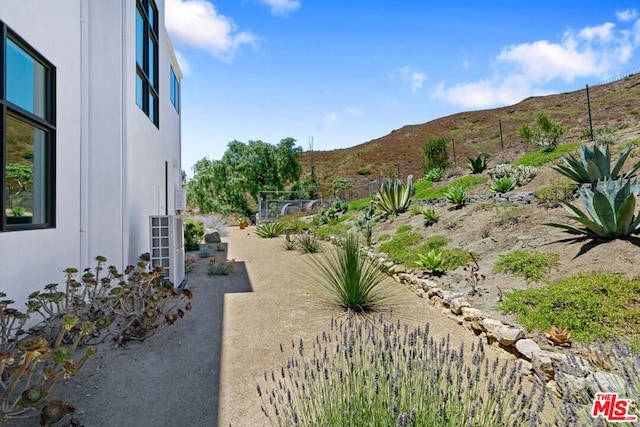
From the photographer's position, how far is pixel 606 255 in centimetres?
395

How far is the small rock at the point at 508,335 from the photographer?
9.91 feet

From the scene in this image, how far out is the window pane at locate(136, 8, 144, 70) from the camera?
5.34 metres

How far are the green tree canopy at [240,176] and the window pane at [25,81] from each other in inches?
656

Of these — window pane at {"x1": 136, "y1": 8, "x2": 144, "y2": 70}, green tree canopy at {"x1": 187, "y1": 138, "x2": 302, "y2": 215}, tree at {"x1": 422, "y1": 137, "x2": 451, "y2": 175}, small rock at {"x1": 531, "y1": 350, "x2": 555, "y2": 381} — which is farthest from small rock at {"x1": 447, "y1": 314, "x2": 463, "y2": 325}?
green tree canopy at {"x1": 187, "y1": 138, "x2": 302, "y2": 215}

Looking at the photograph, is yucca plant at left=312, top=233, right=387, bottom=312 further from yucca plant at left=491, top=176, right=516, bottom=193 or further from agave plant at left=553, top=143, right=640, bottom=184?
yucca plant at left=491, top=176, right=516, bottom=193

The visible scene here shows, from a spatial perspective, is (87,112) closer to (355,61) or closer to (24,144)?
(24,144)

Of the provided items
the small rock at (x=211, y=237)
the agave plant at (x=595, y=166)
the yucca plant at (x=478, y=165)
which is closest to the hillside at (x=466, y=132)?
the yucca plant at (x=478, y=165)

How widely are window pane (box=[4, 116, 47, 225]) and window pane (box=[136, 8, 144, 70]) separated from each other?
242cm

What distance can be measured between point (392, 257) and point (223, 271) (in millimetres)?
3135

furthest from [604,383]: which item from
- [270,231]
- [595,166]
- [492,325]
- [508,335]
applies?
[270,231]

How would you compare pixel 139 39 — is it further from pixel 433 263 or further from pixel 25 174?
pixel 433 263

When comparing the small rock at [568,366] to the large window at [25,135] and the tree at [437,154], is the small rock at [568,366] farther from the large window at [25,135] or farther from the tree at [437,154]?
the tree at [437,154]

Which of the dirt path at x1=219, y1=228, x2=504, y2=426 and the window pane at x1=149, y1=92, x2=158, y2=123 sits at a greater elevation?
the window pane at x1=149, y1=92, x2=158, y2=123

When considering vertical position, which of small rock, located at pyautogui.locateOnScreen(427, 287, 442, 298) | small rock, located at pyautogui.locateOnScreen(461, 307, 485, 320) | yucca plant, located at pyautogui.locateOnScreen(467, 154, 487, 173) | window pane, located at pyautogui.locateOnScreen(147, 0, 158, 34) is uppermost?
window pane, located at pyautogui.locateOnScreen(147, 0, 158, 34)
